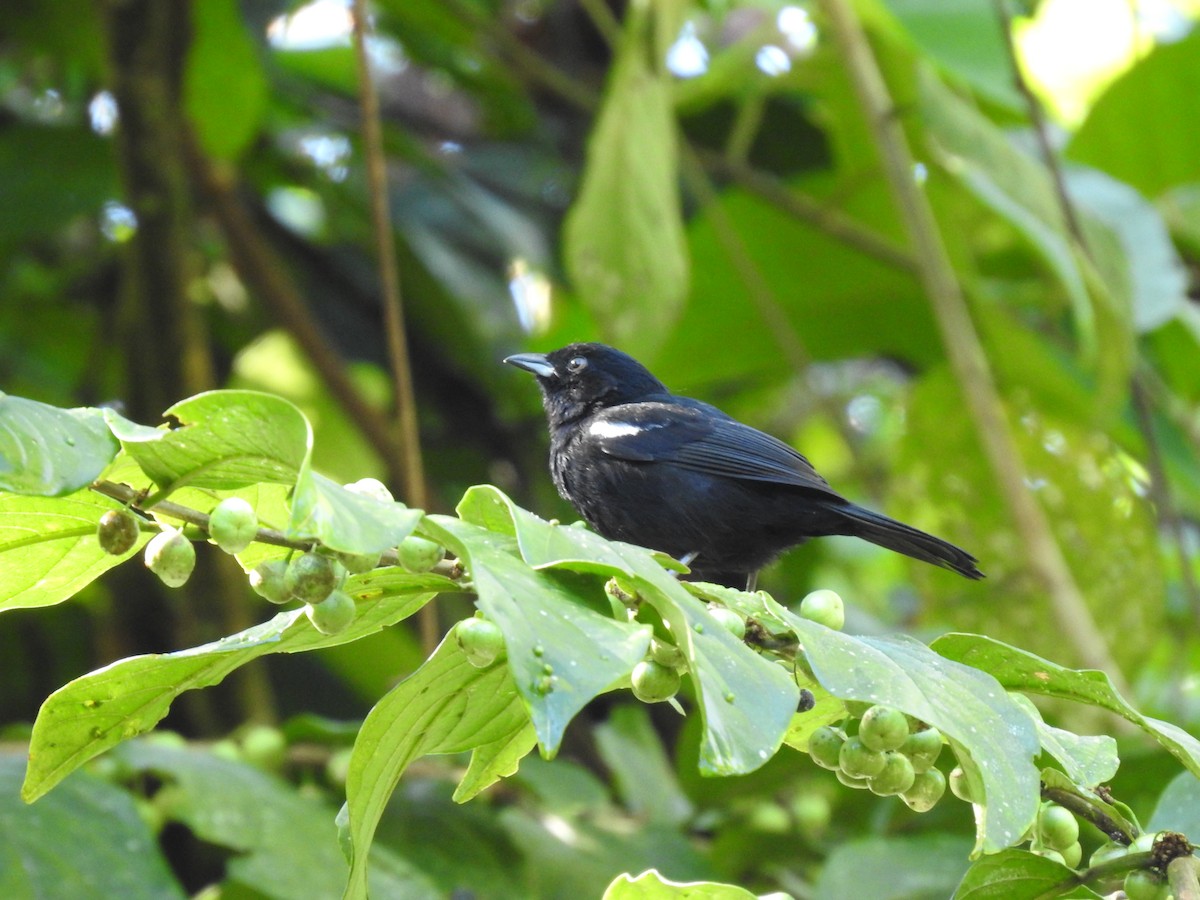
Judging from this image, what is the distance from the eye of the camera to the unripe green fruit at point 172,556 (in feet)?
4.03

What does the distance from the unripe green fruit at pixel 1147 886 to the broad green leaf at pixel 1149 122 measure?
353 centimetres

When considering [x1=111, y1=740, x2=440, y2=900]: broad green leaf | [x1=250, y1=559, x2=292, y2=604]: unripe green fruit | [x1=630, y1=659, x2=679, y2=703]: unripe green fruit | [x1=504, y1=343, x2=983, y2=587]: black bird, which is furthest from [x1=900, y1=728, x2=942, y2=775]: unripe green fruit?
[x1=504, y1=343, x2=983, y2=587]: black bird

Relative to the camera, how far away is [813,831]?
3.33 m

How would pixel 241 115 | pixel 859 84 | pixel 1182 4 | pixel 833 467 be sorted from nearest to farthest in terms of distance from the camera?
pixel 859 84 → pixel 241 115 → pixel 833 467 → pixel 1182 4

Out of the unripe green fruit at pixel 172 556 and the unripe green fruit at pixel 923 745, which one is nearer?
the unripe green fruit at pixel 172 556

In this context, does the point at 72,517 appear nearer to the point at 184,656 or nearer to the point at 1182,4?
the point at 184,656

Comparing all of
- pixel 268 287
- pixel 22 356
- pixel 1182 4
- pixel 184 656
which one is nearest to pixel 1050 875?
pixel 184 656

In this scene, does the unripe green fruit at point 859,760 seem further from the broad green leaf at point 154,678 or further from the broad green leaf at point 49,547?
the broad green leaf at point 49,547

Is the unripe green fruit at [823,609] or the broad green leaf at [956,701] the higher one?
the broad green leaf at [956,701]

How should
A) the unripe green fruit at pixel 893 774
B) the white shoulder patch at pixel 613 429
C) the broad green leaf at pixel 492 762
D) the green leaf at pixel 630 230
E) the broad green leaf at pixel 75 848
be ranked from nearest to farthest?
the unripe green fruit at pixel 893 774
the broad green leaf at pixel 492 762
the broad green leaf at pixel 75 848
the white shoulder patch at pixel 613 429
the green leaf at pixel 630 230

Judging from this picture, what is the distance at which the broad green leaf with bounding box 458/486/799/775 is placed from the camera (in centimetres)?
105

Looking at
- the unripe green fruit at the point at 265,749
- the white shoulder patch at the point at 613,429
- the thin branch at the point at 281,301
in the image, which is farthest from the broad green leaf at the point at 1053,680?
the thin branch at the point at 281,301

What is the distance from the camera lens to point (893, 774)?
1391 millimetres

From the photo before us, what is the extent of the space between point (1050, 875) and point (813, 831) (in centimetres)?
197
